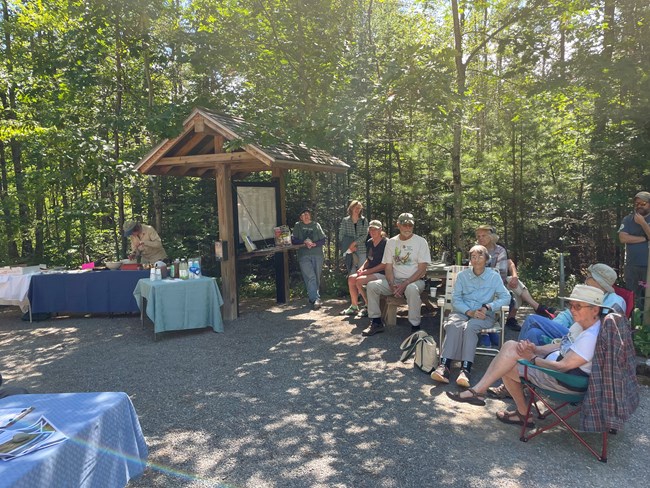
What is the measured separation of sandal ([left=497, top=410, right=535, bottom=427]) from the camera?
3637 millimetres

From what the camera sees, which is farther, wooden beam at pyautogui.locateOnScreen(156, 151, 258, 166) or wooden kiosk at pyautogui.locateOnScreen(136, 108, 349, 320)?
wooden beam at pyautogui.locateOnScreen(156, 151, 258, 166)

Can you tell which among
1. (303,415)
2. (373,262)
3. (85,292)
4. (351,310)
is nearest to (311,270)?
(351,310)

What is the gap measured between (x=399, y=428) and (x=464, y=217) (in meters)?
6.97

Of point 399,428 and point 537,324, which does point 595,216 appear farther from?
point 399,428

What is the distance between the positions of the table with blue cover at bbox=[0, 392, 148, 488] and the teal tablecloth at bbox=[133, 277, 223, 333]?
3623 millimetres

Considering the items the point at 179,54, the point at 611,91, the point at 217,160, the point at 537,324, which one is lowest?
the point at 537,324

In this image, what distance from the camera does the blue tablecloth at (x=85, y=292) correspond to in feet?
24.6

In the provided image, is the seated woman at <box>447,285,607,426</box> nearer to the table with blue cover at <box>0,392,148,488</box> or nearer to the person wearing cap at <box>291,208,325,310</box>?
the table with blue cover at <box>0,392,148,488</box>

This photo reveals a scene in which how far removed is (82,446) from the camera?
2092mm

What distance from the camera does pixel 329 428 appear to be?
11.9 feet

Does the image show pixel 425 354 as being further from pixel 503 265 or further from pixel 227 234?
pixel 227 234

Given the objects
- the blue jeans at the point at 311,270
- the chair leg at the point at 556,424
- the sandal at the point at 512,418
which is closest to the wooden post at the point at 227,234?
the blue jeans at the point at 311,270

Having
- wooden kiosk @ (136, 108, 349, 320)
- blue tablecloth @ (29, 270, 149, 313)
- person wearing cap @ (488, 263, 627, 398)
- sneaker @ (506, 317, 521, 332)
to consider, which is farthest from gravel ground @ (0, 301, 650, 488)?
wooden kiosk @ (136, 108, 349, 320)

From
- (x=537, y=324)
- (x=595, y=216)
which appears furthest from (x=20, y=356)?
(x=595, y=216)
